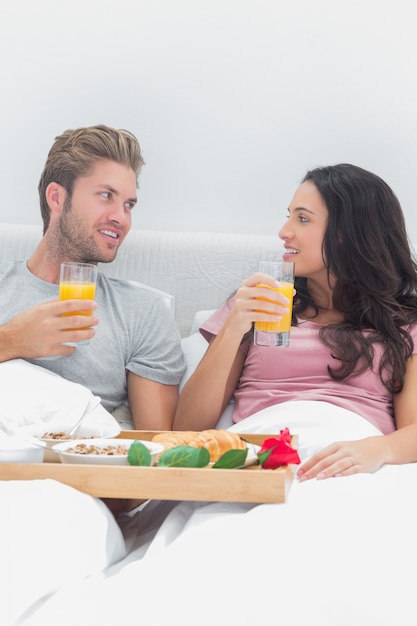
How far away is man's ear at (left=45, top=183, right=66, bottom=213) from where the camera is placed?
259 cm

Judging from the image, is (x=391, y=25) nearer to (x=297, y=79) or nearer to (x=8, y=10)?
(x=297, y=79)

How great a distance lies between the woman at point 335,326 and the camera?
7.04 feet

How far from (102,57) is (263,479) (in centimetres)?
219

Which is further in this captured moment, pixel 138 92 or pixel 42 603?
pixel 138 92

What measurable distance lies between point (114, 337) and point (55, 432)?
2.08 feet

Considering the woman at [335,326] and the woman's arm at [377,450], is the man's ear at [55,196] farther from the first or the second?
the woman's arm at [377,450]

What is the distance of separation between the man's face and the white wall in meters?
0.52

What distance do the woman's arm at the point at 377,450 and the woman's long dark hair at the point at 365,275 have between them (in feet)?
0.16

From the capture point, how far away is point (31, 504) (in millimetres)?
1189

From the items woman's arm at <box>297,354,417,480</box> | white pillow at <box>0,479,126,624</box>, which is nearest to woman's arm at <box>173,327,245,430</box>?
woman's arm at <box>297,354,417,480</box>

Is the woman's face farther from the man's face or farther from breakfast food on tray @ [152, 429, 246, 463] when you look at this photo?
breakfast food on tray @ [152, 429, 246, 463]

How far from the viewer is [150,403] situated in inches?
90.1

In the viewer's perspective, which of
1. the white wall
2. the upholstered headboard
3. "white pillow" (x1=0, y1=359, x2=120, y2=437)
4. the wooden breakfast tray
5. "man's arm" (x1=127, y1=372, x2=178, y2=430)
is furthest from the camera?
the white wall

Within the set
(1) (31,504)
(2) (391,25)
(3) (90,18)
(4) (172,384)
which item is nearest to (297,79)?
(2) (391,25)
